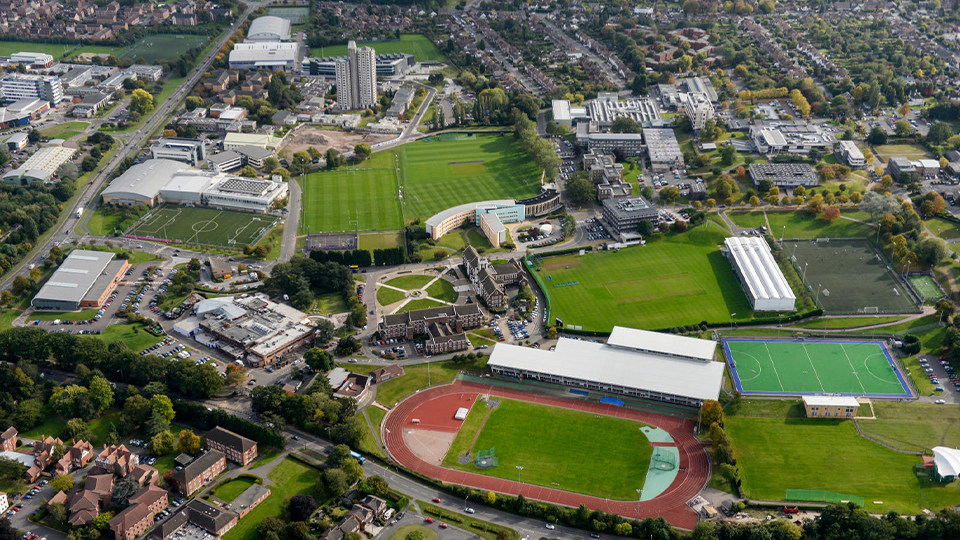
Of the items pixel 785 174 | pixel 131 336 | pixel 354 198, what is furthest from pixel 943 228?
pixel 131 336

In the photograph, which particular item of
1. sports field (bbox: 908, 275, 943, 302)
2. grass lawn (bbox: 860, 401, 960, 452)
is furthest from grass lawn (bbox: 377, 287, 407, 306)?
sports field (bbox: 908, 275, 943, 302)

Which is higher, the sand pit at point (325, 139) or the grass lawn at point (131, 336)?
the sand pit at point (325, 139)

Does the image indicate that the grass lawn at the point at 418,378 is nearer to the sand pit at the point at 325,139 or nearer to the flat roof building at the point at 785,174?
the flat roof building at the point at 785,174

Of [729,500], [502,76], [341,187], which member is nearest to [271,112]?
[341,187]

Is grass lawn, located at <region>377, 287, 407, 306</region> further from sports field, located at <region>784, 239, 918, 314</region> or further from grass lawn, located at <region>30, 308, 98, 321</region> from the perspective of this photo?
sports field, located at <region>784, 239, 918, 314</region>

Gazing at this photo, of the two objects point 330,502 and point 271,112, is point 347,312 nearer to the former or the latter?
point 330,502

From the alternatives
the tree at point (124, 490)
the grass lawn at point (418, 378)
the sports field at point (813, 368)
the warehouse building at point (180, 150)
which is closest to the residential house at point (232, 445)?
the tree at point (124, 490)

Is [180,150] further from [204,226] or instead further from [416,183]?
[416,183]
